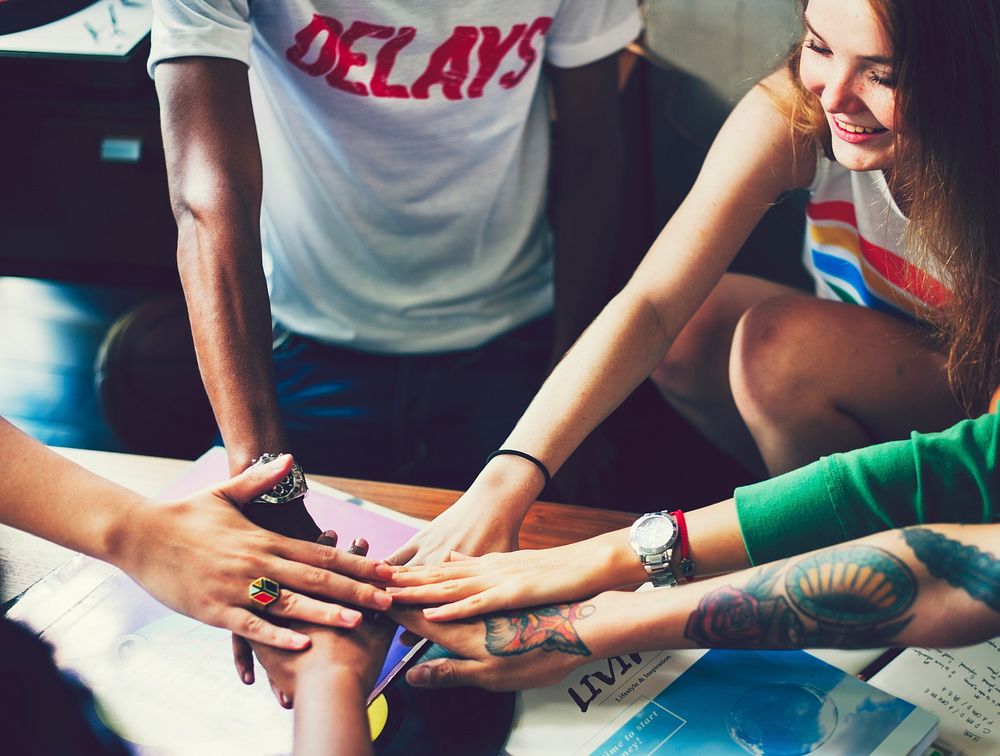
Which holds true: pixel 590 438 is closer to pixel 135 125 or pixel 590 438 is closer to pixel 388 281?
pixel 388 281

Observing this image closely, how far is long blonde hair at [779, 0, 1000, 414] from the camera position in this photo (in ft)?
2.88

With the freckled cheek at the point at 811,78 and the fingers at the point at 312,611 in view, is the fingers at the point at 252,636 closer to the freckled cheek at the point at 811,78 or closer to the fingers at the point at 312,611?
the fingers at the point at 312,611

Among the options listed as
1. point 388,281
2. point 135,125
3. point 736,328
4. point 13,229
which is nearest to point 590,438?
point 736,328

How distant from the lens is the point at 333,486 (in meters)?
1.08

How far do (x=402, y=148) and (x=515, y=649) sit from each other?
683 mm

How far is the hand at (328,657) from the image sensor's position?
86 centimetres

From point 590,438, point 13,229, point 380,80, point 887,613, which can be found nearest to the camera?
point 887,613

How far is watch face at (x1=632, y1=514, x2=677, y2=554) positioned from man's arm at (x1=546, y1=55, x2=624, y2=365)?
479mm

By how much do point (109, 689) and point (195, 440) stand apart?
35.8 inches

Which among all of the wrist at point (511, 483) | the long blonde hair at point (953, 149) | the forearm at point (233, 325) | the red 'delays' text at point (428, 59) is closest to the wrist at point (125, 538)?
the forearm at point (233, 325)

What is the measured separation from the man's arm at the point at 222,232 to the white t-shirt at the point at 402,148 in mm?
43

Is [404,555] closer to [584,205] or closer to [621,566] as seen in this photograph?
[621,566]

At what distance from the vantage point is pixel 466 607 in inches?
35.3

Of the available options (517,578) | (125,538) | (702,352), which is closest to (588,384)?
(517,578)
